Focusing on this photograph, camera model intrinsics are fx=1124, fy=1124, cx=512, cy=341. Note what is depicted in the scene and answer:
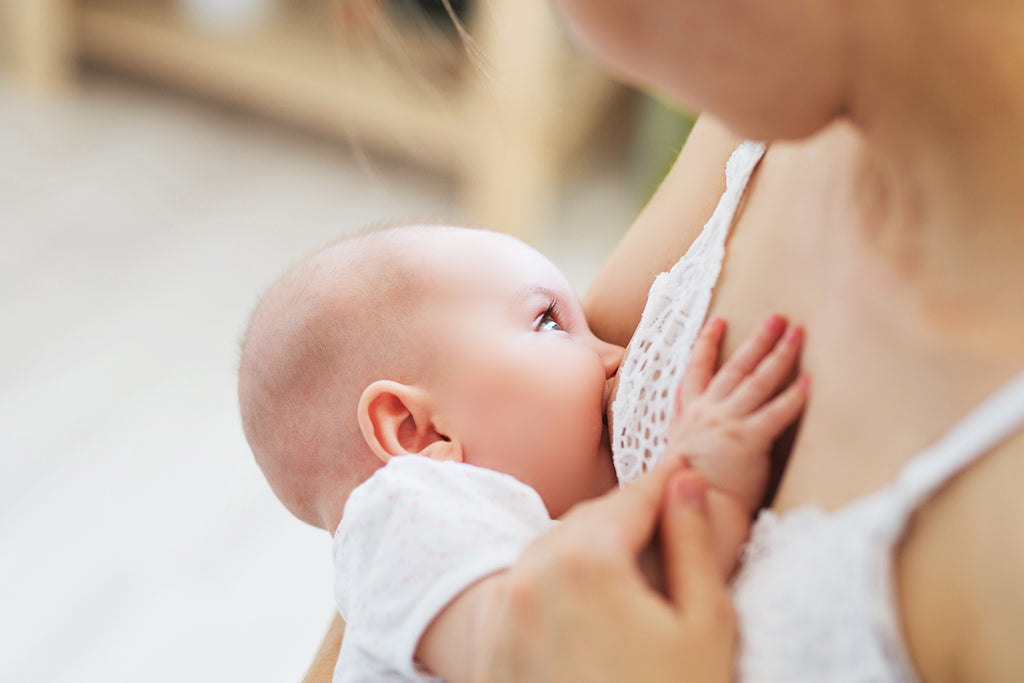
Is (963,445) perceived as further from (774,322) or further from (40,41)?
(40,41)

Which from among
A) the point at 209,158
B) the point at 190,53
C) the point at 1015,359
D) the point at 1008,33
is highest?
the point at 1008,33

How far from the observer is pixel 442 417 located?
85 centimetres

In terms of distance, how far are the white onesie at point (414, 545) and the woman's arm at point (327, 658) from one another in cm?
10

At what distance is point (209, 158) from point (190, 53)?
0.26 metres

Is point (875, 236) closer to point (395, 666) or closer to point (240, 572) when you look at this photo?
point (395, 666)

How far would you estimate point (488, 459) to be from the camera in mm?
842

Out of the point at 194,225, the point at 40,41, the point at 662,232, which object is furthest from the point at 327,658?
the point at 40,41

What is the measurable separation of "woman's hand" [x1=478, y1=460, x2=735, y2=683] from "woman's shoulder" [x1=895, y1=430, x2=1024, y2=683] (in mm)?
102

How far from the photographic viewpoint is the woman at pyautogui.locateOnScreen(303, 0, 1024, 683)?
0.51m

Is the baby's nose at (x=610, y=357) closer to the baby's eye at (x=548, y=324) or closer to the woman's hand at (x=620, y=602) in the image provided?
the baby's eye at (x=548, y=324)

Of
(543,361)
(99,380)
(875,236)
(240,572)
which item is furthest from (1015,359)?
(99,380)

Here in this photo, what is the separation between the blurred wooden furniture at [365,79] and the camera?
90.7 inches

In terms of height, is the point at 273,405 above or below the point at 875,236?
below

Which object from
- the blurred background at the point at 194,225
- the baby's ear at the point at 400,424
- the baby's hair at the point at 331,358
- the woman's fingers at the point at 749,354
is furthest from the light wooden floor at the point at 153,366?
the woman's fingers at the point at 749,354
